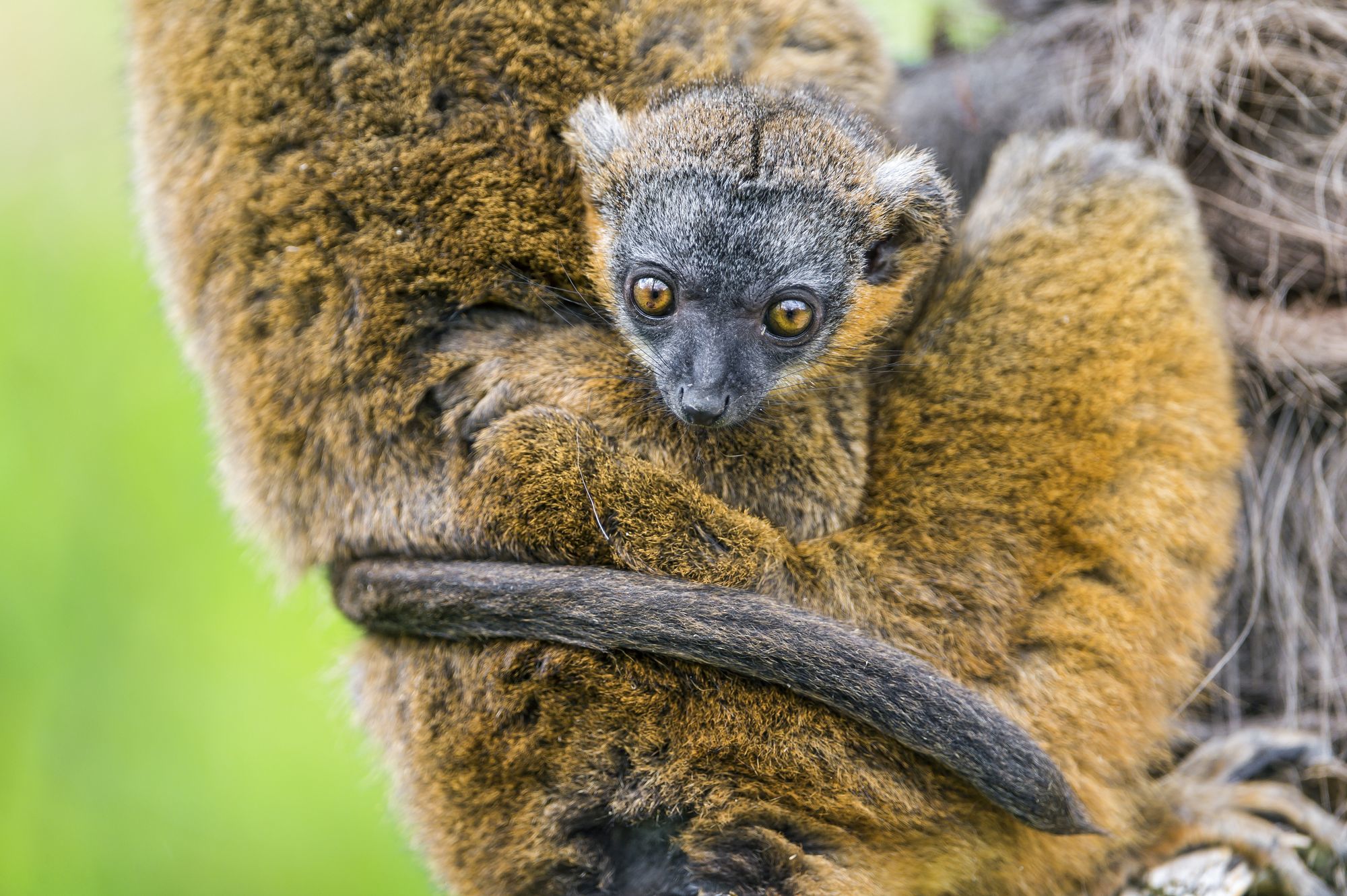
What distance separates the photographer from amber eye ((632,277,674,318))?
10.2 feet

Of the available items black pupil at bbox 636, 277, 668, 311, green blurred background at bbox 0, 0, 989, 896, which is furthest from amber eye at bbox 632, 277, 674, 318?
green blurred background at bbox 0, 0, 989, 896

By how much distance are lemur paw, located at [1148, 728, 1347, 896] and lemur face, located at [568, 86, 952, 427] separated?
1.73m

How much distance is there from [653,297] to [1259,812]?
2393 mm

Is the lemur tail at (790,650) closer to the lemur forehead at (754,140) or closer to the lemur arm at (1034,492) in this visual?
the lemur arm at (1034,492)

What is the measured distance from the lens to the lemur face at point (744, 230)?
3.00 meters

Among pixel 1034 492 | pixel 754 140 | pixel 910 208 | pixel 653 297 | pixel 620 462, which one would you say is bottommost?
pixel 1034 492

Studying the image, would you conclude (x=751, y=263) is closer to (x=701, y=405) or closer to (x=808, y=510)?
(x=701, y=405)

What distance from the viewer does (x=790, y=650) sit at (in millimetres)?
2658

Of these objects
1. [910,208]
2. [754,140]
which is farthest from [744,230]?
[910,208]

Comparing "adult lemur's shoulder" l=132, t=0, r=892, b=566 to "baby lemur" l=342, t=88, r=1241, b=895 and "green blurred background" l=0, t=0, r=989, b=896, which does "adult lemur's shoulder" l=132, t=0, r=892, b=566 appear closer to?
"baby lemur" l=342, t=88, r=1241, b=895

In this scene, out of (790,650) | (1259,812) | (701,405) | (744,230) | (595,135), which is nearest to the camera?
(790,650)

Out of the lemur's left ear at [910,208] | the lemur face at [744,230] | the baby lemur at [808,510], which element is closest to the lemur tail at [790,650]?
the baby lemur at [808,510]

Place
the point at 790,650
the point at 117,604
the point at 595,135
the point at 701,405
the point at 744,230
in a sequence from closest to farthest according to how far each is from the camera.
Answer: the point at 790,650, the point at 701,405, the point at 744,230, the point at 595,135, the point at 117,604

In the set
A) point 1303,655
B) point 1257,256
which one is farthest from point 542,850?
point 1257,256
